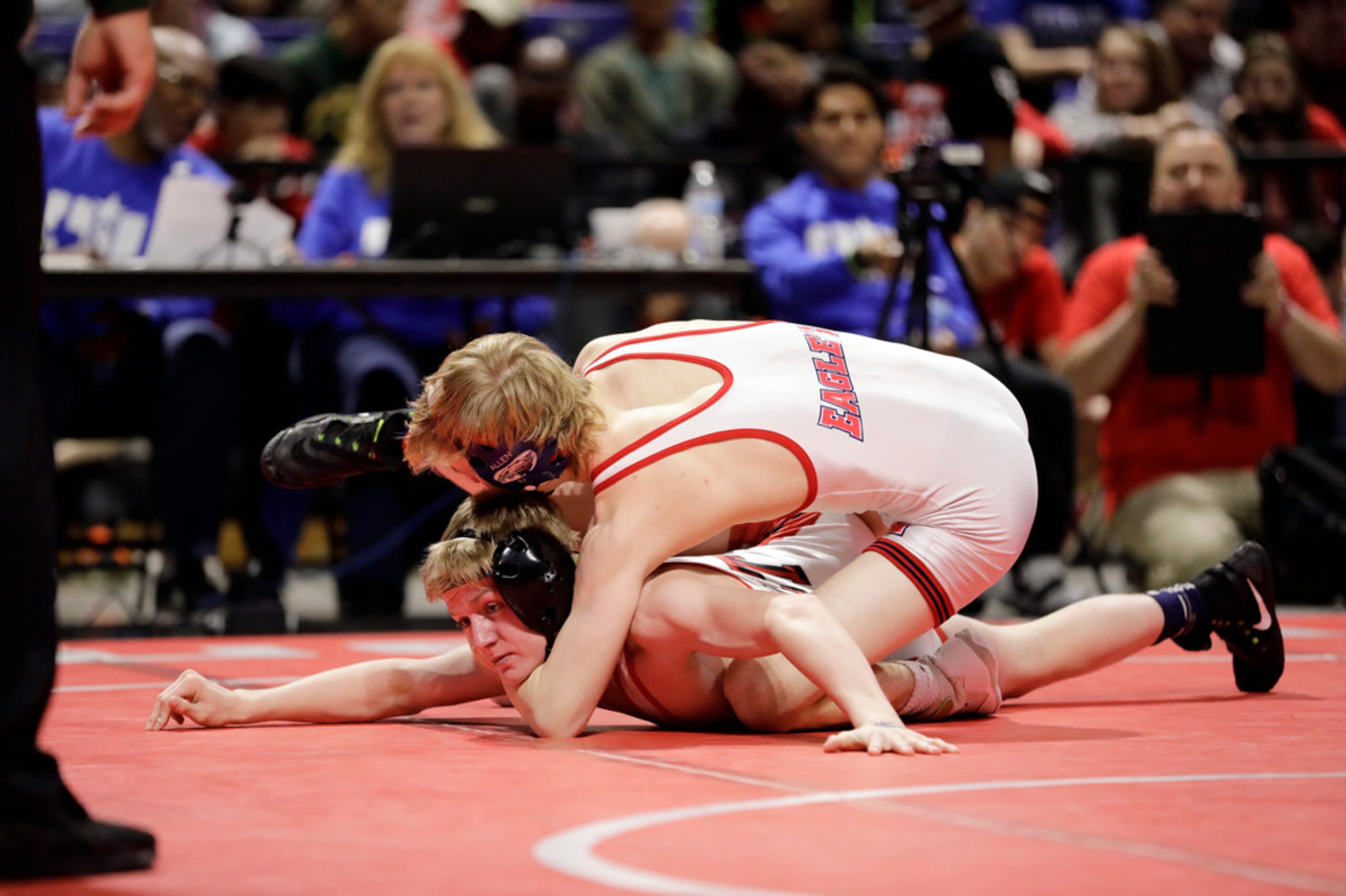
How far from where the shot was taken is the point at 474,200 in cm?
596

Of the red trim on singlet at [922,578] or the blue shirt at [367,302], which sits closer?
the red trim on singlet at [922,578]

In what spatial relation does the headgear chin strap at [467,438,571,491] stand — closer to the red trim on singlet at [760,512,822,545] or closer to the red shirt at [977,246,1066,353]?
the red trim on singlet at [760,512,822,545]

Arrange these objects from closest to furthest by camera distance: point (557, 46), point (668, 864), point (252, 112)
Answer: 1. point (668, 864)
2. point (252, 112)
3. point (557, 46)

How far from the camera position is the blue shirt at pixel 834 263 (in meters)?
6.30

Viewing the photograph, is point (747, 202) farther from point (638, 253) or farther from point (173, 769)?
point (173, 769)

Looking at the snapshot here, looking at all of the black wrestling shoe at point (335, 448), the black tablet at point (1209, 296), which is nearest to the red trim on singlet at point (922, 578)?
the black wrestling shoe at point (335, 448)

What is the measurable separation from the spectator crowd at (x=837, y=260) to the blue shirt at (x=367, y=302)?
11 millimetres

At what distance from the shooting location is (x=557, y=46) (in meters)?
9.23

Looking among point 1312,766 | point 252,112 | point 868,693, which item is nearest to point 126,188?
point 252,112

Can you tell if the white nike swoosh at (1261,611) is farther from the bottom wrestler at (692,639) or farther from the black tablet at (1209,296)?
the black tablet at (1209,296)

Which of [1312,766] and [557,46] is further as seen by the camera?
[557,46]

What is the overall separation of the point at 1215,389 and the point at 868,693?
364 centimetres

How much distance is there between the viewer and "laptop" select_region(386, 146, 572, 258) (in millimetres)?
5898

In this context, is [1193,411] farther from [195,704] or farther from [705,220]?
[195,704]
